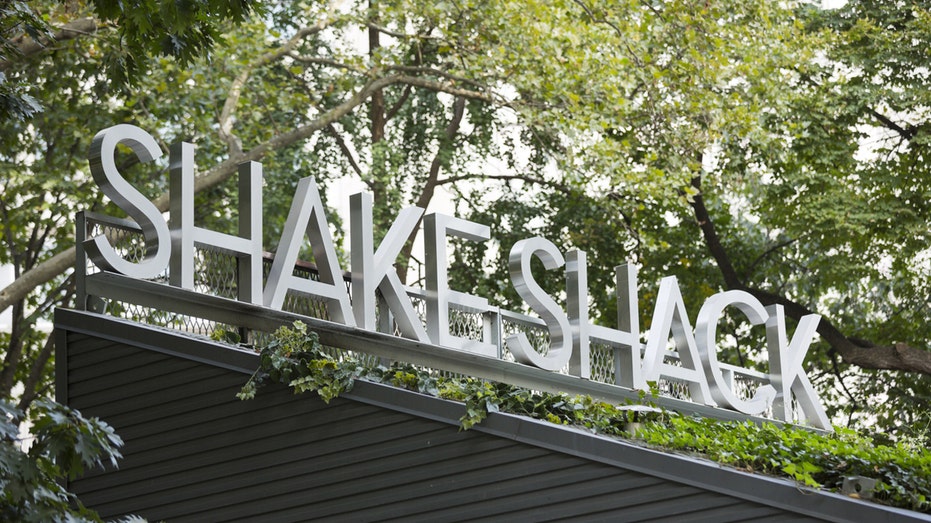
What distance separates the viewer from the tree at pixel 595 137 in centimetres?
1412

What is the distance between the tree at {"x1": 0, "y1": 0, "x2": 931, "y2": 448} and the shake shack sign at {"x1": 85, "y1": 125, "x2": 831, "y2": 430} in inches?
202

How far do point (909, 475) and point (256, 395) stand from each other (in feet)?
13.1

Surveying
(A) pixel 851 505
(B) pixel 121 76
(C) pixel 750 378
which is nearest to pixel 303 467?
(A) pixel 851 505

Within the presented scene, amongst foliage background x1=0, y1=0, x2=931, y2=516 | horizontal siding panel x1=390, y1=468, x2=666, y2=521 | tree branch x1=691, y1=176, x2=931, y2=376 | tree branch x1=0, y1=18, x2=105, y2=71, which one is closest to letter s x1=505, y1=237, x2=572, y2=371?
horizontal siding panel x1=390, y1=468, x2=666, y2=521

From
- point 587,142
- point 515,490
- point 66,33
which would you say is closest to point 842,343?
point 587,142

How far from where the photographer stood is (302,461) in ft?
21.7

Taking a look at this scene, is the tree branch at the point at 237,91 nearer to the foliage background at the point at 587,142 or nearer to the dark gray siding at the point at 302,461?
the foliage background at the point at 587,142

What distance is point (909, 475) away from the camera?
541 cm

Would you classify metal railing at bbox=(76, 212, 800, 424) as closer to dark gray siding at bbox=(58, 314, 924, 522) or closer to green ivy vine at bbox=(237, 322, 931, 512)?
dark gray siding at bbox=(58, 314, 924, 522)

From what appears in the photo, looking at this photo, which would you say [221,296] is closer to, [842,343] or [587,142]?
[587,142]

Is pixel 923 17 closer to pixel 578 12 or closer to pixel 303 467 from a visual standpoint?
pixel 578 12

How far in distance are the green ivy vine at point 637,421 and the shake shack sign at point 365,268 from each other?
0.46 m

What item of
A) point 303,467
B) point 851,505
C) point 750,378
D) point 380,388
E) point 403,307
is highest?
point 750,378

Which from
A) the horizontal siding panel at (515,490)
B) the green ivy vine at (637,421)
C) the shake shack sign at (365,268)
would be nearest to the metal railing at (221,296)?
the shake shack sign at (365,268)
